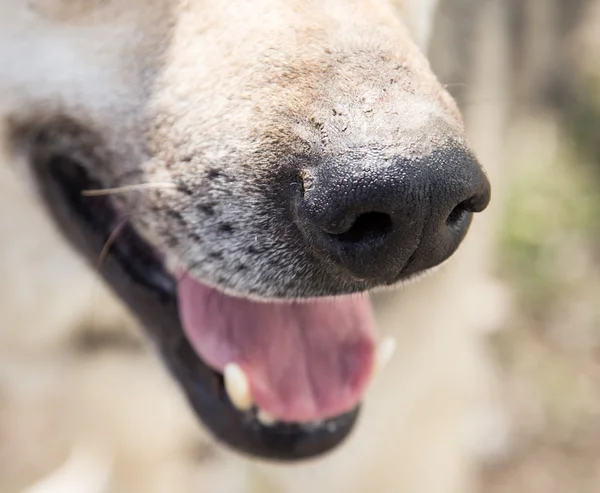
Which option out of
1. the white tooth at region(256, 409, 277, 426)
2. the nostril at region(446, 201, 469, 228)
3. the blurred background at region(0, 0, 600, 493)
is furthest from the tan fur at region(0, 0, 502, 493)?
the white tooth at region(256, 409, 277, 426)

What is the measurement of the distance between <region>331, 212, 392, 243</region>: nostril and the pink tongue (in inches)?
15.0

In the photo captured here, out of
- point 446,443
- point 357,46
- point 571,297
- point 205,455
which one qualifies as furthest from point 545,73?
point 357,46

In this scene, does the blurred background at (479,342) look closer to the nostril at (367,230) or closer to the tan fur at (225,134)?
the tan fur at (225,134)

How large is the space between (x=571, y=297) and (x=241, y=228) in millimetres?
2481

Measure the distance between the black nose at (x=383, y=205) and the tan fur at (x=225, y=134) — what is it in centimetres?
4

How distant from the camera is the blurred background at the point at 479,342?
2203 mm

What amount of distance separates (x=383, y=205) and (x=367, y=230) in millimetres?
57

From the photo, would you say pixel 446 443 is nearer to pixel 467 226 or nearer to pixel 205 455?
pixel 205 455

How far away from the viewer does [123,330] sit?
7.79 feet

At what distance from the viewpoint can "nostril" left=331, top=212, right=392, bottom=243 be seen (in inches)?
46.9

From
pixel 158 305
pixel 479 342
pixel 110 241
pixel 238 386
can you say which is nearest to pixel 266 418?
pixel 238 386

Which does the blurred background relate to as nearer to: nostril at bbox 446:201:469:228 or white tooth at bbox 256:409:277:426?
white tooth at bbox 256:409:277:426

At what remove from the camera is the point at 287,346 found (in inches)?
63.1

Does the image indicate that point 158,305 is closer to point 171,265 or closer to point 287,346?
point 171,265
